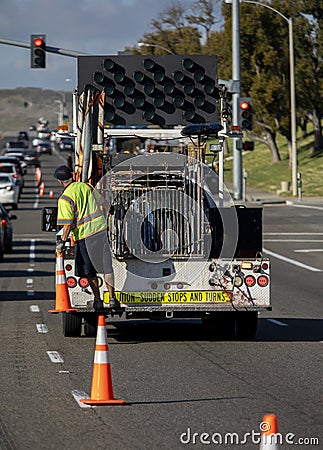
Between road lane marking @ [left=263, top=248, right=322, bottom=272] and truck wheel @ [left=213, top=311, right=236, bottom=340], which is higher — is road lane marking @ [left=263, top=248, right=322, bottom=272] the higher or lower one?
the higher one

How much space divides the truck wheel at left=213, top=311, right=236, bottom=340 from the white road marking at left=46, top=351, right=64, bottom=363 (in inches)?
90.0

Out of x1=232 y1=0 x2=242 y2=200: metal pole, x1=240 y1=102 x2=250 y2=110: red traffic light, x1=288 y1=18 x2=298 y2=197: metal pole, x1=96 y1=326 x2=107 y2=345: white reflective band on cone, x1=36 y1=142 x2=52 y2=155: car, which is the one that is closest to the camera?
x1=96 y1=326 x2=107 y2=345: white reflective band on cone

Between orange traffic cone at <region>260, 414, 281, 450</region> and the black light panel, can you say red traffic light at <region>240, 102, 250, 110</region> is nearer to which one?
the black light panel

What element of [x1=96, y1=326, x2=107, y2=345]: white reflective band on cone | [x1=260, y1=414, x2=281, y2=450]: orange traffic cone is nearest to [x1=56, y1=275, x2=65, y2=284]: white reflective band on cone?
[x1=96, y1=326, x2=107, y2=345]: white reflective band on cone

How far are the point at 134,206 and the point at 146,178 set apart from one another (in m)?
0.39

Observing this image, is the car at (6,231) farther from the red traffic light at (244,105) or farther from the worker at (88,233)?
the worker at (88,233)

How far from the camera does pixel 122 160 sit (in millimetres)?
14125

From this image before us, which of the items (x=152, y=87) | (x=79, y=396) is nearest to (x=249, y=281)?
(x=152, y=87)

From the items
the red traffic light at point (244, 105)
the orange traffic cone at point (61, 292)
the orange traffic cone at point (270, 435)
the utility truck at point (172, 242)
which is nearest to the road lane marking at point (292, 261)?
the utility truck at point (172, 242)

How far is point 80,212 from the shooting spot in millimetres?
13609

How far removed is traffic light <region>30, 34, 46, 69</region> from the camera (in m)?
37.5

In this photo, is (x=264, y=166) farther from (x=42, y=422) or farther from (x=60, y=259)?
(x=42, y=422)

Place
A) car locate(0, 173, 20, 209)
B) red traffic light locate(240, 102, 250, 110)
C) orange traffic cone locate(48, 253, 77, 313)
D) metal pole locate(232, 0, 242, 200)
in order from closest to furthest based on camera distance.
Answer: orange traffic cone locate(48, 253, 77, 313), red traffic light locate(240, 102, 250, 110), metal pole locate(232, 0, 242, 200), car locate(0, 173, 20, 209)

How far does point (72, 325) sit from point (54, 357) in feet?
5.06
